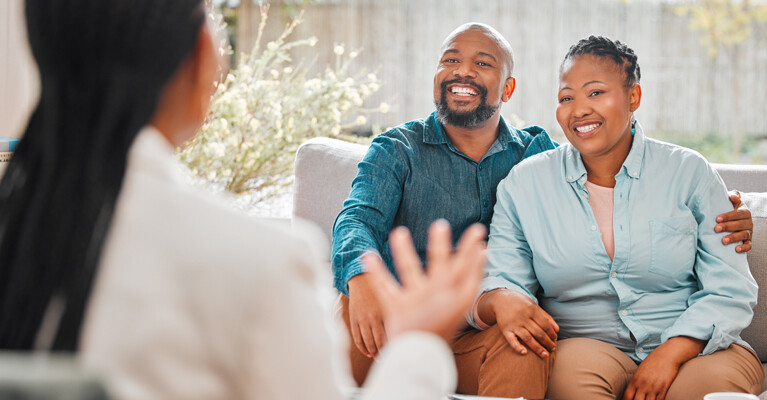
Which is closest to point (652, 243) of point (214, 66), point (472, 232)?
point (472, 232)

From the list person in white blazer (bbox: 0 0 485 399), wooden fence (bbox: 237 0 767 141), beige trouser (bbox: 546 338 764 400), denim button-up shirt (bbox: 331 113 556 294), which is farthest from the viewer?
wooden fence (bbox: 237 0 767 141)

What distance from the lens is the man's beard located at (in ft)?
7.28

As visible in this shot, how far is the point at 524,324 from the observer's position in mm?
1688

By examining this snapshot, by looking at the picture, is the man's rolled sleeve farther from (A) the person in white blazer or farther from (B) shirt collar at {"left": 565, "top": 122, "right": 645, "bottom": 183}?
(A) the person in white blazer

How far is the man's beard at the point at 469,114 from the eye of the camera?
222 cm

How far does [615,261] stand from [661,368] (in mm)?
294

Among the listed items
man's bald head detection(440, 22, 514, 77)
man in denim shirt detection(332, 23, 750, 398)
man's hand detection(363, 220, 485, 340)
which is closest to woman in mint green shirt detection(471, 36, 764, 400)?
man in denim shirt detection(332, 23, 750, 398)

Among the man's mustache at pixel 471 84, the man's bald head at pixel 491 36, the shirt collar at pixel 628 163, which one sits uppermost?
the man's bald head at pixel 491 36

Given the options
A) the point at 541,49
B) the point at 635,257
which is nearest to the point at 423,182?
the point at 635,257

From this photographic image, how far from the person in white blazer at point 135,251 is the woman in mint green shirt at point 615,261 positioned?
115cm

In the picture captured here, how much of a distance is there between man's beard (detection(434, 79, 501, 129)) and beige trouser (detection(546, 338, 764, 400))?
77 cm

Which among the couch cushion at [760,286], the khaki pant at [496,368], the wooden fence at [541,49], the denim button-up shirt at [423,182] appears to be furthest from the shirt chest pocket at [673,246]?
the wooden fence at [541,49]

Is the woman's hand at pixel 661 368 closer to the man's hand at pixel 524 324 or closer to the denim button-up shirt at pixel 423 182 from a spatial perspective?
the man's hand at pixel 524 324

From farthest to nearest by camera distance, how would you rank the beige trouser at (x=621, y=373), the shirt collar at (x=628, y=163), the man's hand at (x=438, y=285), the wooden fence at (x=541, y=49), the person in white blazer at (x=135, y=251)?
the wooden fence at (x=541, y=49) < the shirt collar at (x=628, y=163) < the beige trouser at (x=621, y=373) < the man's hand at (x=438, y=285) < the person in white blazer at (x=135, y=251)
